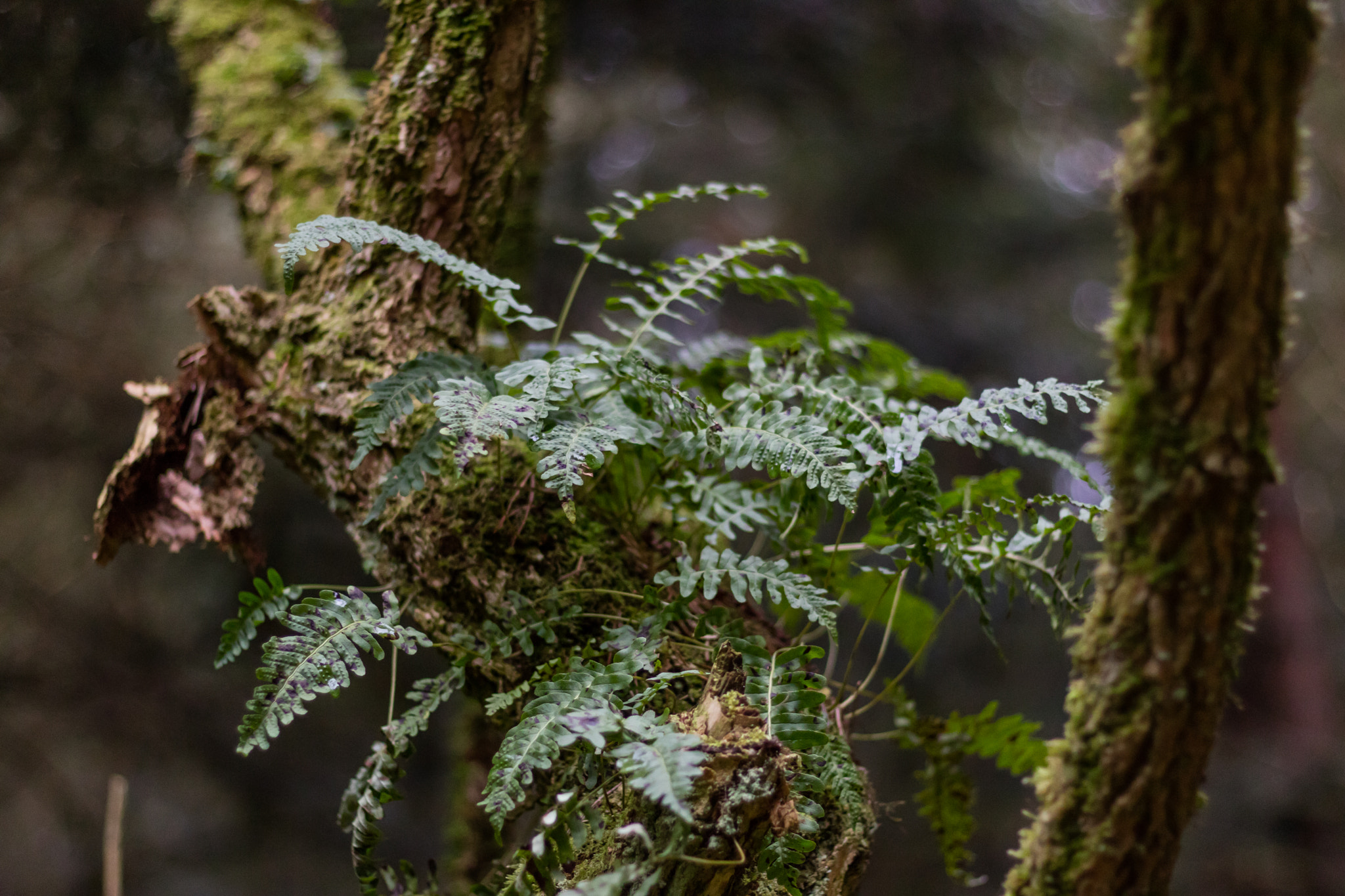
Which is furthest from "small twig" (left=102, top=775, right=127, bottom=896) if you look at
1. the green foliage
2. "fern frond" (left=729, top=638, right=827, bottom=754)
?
the green foliage

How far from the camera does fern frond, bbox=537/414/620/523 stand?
1.02 metres

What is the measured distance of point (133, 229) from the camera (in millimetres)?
3160

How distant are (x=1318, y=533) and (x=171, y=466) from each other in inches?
366

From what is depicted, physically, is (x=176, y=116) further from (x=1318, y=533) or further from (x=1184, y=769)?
(x=1318, y=533)

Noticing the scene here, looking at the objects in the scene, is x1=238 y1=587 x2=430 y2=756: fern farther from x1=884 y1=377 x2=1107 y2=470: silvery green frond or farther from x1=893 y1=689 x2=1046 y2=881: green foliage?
x1=893 y1=689 x2=1046 y2=881: green foliage

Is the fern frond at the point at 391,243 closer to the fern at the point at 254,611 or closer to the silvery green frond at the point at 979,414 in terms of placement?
the fern at the point at 254,611

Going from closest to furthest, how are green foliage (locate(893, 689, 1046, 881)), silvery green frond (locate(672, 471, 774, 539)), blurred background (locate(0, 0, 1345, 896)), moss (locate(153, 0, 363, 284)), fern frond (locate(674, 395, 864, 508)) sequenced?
fern frond (locate(674, 395, 864, 508)), silvery green frond (locate(672, 471, 774, 539)), green foliage (locate(893, 689, 1046, 881)), moss (locate(153, 0, 363, 284)), blurred background (locate(0, 0, 1345, 896))

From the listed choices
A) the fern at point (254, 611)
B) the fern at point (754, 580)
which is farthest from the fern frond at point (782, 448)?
the fern at point (254, 611)

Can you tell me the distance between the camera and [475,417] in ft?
3.44

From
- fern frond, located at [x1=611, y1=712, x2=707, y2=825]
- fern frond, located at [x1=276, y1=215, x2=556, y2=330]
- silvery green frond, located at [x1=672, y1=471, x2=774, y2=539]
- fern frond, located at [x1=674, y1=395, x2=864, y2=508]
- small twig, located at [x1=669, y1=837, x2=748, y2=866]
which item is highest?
fern frond, located at [x1=276, y1=215, x2=556, y2=330]

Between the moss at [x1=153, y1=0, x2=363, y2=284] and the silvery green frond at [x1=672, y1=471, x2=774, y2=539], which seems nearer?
the silvery green frond at [x1=672, y1=471, x2=774, y2=539]

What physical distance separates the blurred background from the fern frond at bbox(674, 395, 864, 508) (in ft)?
8.81

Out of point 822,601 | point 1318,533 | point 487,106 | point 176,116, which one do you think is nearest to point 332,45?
point 176,116

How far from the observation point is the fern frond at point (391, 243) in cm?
108
